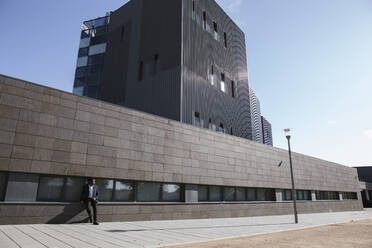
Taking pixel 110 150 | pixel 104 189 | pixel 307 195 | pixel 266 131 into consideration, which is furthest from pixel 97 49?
pixel 266 131

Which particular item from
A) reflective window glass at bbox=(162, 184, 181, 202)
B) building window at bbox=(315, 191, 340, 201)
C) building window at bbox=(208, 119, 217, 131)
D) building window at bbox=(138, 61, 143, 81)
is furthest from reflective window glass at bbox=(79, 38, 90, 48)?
building window at bbox=(315, 191, 340, 201)

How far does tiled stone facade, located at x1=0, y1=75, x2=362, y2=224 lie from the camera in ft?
30.9

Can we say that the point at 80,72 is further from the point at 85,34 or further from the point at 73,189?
the point at 73,189

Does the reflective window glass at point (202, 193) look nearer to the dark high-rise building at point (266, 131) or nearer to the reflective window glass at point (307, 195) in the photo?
the reflective window glass at point (307, 195)

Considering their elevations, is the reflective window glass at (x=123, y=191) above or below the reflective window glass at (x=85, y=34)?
below

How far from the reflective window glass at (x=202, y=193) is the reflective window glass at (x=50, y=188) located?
8.04 meters

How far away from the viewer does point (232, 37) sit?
2933 cm

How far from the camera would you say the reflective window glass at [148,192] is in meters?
12.6

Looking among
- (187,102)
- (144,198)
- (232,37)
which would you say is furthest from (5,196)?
(232,37)

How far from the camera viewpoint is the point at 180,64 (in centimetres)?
2070

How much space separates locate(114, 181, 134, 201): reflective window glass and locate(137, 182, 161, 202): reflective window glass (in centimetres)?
44

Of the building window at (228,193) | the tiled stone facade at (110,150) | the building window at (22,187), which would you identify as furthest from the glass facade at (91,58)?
the building window at (22,187)

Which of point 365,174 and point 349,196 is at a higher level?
point 365,174

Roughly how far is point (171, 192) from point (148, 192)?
4.93 ft
